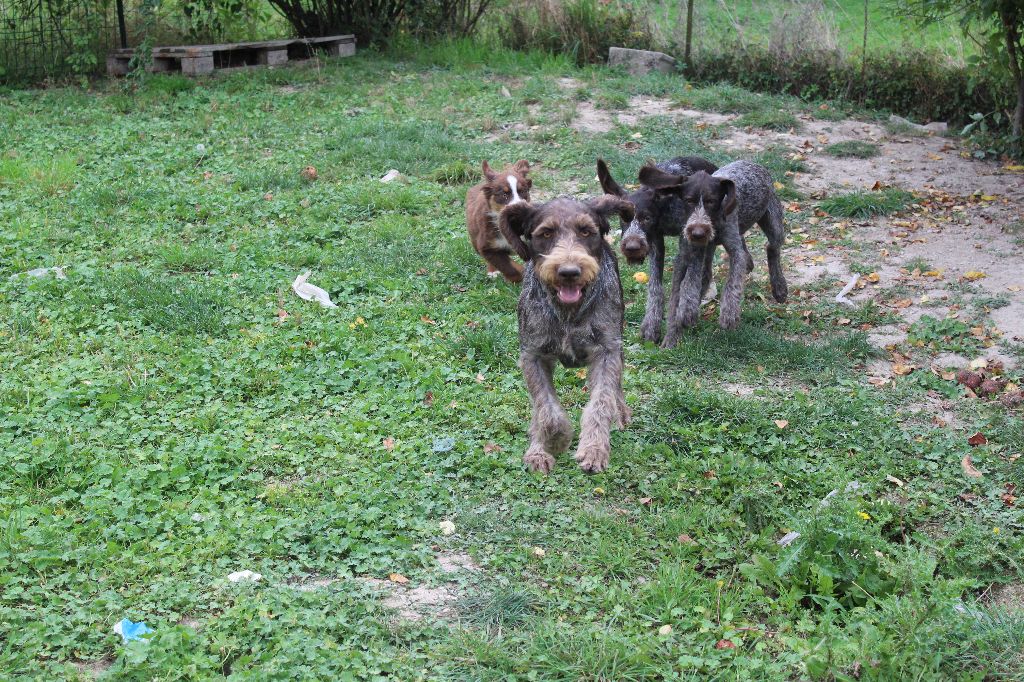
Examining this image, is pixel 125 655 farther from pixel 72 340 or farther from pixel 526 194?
pixel 526 194

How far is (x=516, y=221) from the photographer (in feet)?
19.7

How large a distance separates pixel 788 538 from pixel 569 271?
178 centimetres

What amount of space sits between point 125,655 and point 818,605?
3.03 meters

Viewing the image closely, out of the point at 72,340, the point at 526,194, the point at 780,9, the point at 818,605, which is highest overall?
the point at 780,9

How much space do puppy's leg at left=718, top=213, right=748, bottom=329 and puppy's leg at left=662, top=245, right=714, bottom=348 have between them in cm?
23

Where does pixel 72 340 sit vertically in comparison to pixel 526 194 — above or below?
below

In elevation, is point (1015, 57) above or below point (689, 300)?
above

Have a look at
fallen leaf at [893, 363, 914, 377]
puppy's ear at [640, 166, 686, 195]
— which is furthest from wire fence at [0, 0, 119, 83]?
fallen leaf at [893, 363, 914, 377]

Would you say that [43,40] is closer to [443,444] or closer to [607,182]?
[607,182]

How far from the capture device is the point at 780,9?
14953 mm

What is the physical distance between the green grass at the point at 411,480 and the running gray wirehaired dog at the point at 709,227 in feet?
0.96

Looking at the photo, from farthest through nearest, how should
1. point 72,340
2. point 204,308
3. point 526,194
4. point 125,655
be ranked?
1. point 526,194
2. point 204,308
3. point 72,340
4. point 125,655

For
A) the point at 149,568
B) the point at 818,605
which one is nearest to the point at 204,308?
the point at 149,568

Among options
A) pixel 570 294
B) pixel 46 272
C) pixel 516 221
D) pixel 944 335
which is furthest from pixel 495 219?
pixel 46 272
